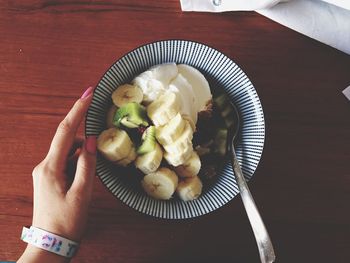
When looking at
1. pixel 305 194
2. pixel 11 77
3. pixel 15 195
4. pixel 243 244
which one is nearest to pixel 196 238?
pixel 243 244

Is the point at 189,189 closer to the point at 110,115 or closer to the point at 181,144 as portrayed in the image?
the point at 181,144

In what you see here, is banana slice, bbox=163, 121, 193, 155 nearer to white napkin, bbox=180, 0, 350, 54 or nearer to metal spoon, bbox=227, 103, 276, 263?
metal spoon, bbox=227, 103, 276, 263

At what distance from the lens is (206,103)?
0.81 metres

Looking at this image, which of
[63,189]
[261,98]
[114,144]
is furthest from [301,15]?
[63,189]

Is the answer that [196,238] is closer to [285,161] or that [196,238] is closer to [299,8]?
[285,161]

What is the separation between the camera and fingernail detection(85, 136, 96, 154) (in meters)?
0.70

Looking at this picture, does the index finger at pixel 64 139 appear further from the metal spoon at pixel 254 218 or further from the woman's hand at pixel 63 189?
the metal spoon at pixel 254 218

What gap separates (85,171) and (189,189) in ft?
0.61

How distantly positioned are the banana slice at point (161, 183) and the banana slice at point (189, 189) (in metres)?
0.01

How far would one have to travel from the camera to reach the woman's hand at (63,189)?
0.69 meters

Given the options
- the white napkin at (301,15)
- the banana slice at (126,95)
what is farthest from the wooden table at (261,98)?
the banana slice at (126,95)

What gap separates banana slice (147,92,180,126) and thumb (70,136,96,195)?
12 centimetres

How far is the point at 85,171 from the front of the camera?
0.68m

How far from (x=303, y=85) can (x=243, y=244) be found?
35cm
